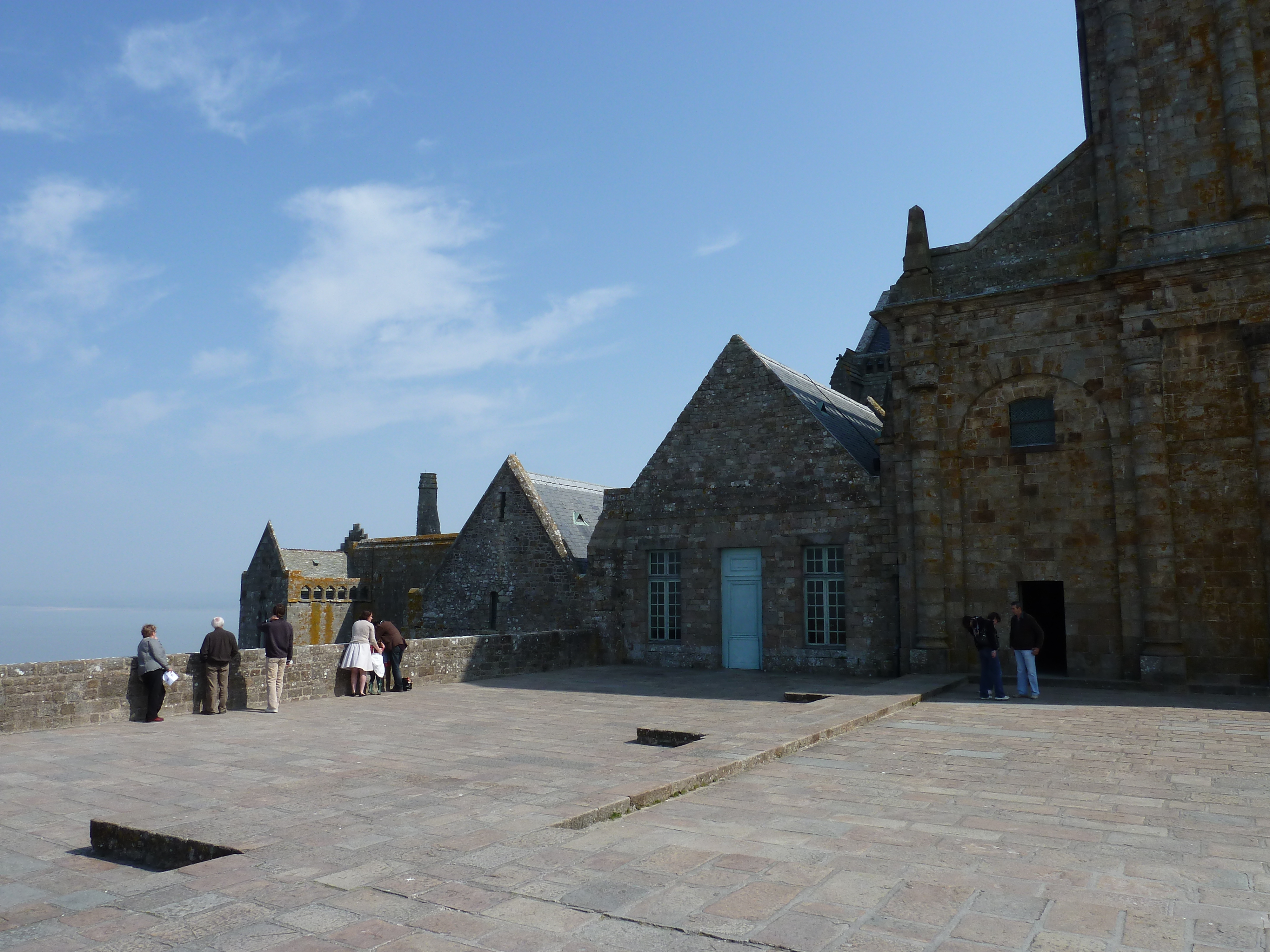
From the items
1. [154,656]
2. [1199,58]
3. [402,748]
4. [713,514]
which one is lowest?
[402,748]

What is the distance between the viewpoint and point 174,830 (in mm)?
5266

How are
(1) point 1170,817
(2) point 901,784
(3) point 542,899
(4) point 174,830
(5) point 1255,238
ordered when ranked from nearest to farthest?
(3) point 542,899, (4) point 174,830, (1) point 1170,817, (2) point 901,784, (5) point 1255,238

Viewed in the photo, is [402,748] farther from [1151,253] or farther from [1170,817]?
[1151,253]

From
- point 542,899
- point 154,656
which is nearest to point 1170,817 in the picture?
point 542,899

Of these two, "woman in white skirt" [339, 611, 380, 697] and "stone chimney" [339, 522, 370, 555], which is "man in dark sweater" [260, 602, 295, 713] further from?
"stone chimney" [339, 522, 370, 555]

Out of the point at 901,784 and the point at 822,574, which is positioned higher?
the point at 822,574

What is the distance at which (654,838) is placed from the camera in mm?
5121

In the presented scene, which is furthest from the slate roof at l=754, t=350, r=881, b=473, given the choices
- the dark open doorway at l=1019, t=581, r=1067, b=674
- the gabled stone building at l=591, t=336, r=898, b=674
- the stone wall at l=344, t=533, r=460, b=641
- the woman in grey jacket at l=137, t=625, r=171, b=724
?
the stone wall at l=344, t=533, r=460, b=641

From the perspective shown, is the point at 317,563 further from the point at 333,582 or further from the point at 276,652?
the point at 276,652

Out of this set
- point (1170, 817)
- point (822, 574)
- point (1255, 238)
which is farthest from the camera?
point (822, 574)

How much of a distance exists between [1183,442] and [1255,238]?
10.6 ft

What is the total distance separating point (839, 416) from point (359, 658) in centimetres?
1184

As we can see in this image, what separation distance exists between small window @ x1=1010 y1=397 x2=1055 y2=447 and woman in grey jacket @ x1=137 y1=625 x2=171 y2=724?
43.3 feet

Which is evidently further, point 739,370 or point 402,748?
point 739,370
